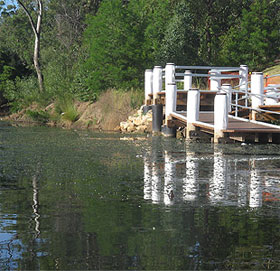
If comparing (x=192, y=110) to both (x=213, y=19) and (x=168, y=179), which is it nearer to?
(x=168, y=179)

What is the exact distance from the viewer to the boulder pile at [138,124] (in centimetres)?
2644

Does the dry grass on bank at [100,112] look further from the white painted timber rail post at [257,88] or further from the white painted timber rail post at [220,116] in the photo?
the white painted timber rail post at [220,116]

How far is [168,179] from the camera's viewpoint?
35.8 feet

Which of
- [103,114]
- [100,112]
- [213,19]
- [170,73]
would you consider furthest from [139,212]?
[213,19]

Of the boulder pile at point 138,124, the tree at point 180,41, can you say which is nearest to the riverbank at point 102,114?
the boulder pile at point 138,124

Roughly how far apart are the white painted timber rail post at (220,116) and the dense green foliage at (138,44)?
Answer: 14849 mm

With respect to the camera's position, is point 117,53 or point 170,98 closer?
point 170,98

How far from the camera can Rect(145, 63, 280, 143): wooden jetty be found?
18047 mm

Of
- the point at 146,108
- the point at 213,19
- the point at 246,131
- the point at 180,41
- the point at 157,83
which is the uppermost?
the point at 213,19

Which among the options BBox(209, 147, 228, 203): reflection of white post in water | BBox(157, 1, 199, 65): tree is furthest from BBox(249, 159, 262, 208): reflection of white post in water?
BBox(157, 1, 199, 65): tree

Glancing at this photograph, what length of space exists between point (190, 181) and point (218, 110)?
761cm

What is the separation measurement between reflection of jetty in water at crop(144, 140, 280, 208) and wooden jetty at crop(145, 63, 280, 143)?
3134 mm

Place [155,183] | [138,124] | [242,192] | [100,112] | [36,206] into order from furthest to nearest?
[100,112]
[138,124]
[155,183]
[242,192]
[36,206]

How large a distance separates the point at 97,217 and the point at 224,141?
35.6ft
